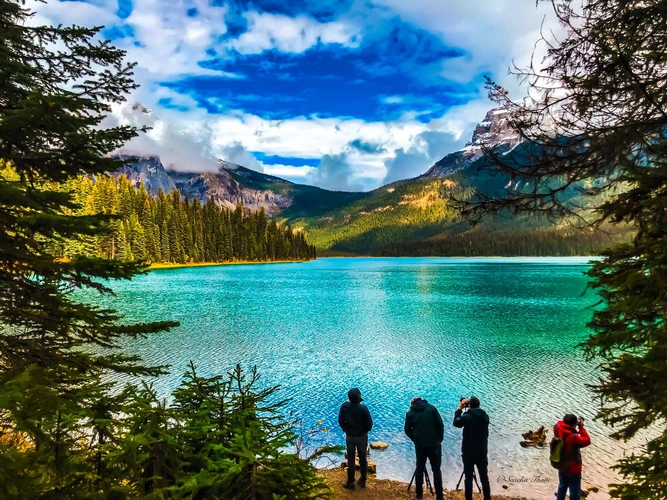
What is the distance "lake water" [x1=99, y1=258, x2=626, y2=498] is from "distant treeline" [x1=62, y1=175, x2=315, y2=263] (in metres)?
31.8

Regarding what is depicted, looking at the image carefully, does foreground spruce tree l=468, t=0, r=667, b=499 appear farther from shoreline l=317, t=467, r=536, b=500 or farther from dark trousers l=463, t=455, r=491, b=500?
shoreline l=317, t=467, r=536, b=500

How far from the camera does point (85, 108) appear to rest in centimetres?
562

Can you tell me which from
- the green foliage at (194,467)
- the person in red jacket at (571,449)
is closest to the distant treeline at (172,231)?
the green foliage at (194,467)

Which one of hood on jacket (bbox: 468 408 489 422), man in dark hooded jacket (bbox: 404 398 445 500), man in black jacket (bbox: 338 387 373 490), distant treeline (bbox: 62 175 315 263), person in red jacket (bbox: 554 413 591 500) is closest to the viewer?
person in red jacket (bbox: 554 413 591 500)

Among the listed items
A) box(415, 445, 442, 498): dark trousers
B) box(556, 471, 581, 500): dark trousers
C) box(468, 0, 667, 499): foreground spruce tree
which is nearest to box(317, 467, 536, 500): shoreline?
box(415, 445, 442, 498): dark trousers

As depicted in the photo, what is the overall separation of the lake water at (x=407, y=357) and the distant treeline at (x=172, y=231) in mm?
31786

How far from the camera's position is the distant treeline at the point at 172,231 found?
7138 cm

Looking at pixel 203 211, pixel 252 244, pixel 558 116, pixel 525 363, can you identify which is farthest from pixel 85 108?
pixel 252 244

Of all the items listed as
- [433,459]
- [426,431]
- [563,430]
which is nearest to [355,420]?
[426,431]

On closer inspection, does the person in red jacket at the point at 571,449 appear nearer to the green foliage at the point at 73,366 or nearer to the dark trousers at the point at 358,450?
the dark trousers at the point at 358,450

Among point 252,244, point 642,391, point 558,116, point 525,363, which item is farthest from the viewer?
point 252,244

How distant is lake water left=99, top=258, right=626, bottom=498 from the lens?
1280 centimetres

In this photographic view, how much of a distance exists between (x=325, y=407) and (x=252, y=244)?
117 metres

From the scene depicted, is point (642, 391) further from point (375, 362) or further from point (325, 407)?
point (375, 362)
